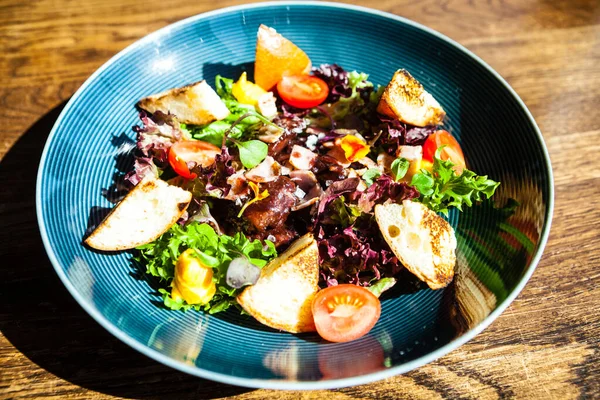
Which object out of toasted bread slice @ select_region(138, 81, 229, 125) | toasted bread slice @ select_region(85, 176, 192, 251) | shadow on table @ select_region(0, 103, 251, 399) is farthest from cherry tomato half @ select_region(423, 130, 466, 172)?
shadow on table @ select_region(0, 103, 251, 399)

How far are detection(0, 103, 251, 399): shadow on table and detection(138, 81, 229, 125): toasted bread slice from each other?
941mm

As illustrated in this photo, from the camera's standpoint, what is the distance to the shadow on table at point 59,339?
2.27 meters

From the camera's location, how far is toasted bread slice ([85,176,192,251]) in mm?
2453

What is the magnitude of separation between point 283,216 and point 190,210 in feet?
1.63

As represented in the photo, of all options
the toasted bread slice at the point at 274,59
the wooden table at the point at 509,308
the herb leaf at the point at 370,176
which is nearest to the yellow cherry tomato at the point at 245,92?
the toasted bread slice at the point at 274,59

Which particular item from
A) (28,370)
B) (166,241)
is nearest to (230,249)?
(166,241)

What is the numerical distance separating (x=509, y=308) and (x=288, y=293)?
1.17m

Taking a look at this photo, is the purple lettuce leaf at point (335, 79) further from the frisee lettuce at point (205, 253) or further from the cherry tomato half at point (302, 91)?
the frisee lettuce at point (205, 253)

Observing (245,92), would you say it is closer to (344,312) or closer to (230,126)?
(230,126)

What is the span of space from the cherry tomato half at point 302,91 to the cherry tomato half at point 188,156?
62cm

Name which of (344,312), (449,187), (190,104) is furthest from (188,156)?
(449,187)

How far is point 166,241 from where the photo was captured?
2539 mm

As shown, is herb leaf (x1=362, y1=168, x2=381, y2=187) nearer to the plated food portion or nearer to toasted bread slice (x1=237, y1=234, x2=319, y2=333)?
the plated food portion

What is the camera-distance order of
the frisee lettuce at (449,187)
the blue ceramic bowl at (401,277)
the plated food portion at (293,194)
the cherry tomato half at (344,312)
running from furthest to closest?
the frisee lettuce at (449,187)
the plated food portion at (293,194)
the cherry tomato half at (344,312)
the blue ceramic bowl at (401,277)
